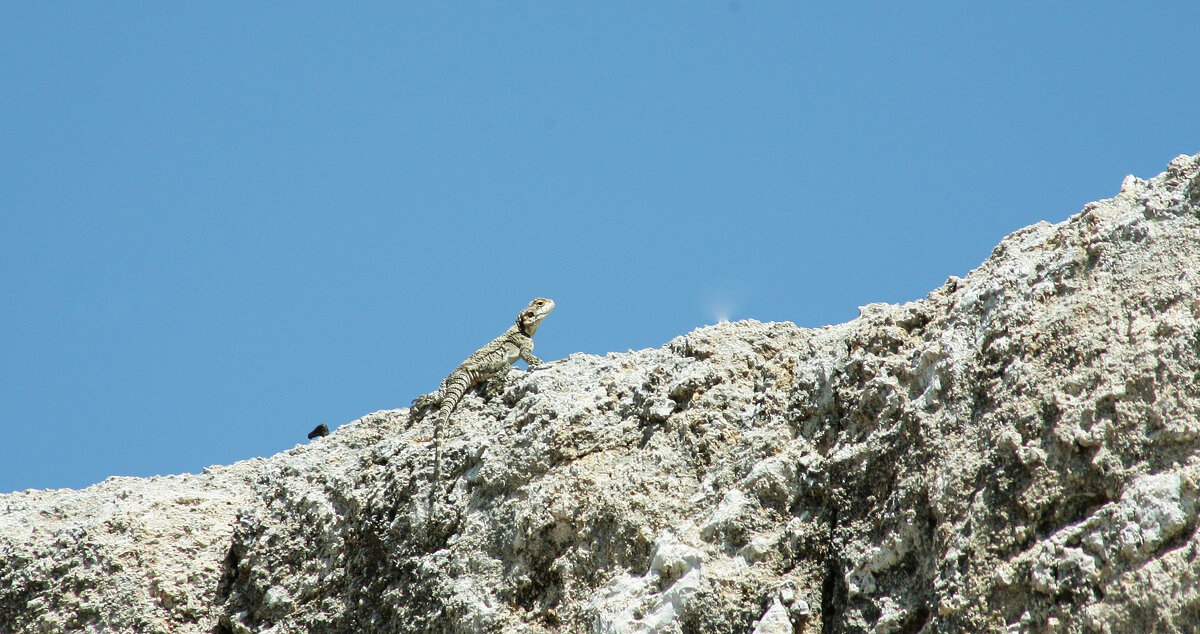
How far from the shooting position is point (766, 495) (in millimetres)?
7086

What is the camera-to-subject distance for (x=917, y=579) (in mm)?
6215

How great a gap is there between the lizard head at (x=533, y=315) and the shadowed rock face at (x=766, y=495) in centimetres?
223

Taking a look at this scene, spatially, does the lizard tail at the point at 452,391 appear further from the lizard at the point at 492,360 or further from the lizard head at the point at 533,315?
the lizard head at the point at 533,315

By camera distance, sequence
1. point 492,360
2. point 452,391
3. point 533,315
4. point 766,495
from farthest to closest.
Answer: point 533,315 < point 492,360 < point 452,391 < point 766,495

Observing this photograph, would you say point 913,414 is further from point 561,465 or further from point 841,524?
point 561,465

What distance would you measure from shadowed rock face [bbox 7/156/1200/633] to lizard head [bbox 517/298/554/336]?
7.33 ft

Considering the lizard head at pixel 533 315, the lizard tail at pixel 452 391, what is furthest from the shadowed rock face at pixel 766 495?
the lizard head at pixel 533 315

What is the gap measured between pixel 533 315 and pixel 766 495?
16.3 feet

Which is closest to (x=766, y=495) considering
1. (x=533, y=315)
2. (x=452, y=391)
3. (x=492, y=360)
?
(x=452, y=391)

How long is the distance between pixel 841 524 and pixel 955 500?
30.2 inches

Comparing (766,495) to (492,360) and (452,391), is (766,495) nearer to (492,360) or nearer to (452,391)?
(452,391)

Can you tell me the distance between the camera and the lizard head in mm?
11570

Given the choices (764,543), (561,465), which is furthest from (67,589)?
(764,543)

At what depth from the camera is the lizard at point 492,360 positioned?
365 inches
